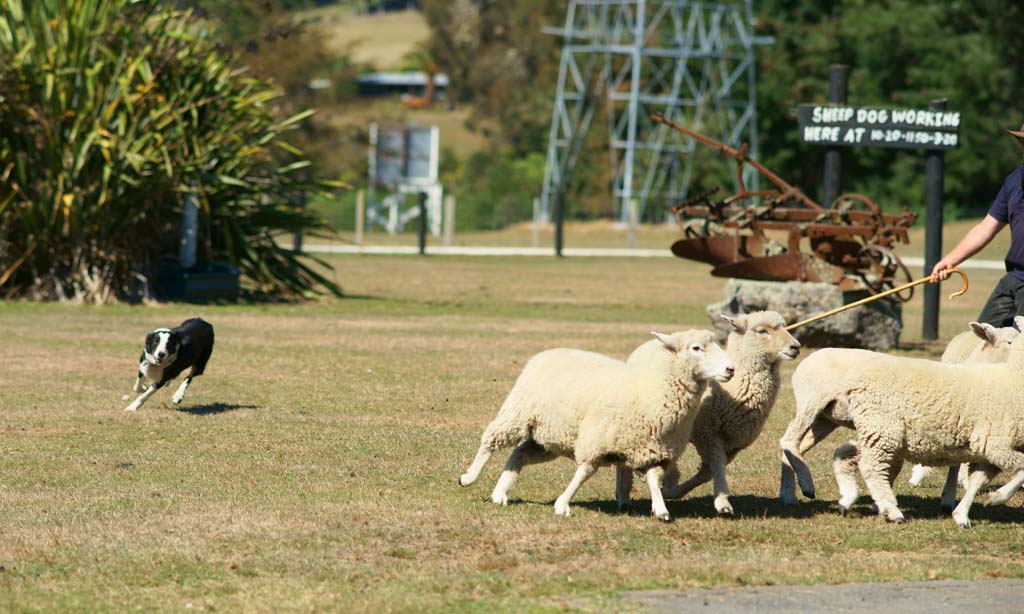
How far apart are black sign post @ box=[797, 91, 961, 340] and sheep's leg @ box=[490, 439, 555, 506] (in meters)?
10.8

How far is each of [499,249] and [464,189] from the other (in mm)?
32478

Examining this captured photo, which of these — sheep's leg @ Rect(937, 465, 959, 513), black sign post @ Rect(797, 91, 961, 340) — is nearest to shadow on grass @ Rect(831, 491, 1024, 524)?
sheep's leg @ Rect(937, 465, 959, 513)

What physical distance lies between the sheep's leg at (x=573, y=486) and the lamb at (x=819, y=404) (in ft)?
4.31

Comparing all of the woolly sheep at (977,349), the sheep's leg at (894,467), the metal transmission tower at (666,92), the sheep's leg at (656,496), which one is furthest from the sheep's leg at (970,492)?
the metal transmission tower at (666,92)

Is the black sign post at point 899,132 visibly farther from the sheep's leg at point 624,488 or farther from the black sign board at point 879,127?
the sheep's leg at point 624,488

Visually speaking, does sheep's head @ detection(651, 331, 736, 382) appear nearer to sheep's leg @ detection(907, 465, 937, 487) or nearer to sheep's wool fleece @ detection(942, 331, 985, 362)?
sheep's leg @ detection(907, 465, 937, 487)

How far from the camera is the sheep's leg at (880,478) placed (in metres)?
8.48

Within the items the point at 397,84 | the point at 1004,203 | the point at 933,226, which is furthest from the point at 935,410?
the point at 397,84

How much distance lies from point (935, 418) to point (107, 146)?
15451 mm

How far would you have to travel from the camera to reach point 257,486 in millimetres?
9242

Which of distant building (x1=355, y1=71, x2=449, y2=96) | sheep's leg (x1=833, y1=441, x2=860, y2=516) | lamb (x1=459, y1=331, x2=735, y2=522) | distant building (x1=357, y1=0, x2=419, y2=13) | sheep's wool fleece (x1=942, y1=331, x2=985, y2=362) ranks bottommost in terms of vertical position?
sheep's leg (x1=833, y1=441, x2=860, y2=516)

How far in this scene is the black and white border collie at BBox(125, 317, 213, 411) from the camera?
39.3 feet

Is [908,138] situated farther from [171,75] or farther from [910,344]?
[171,75]

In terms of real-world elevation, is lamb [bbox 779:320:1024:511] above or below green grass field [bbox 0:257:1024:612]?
above
